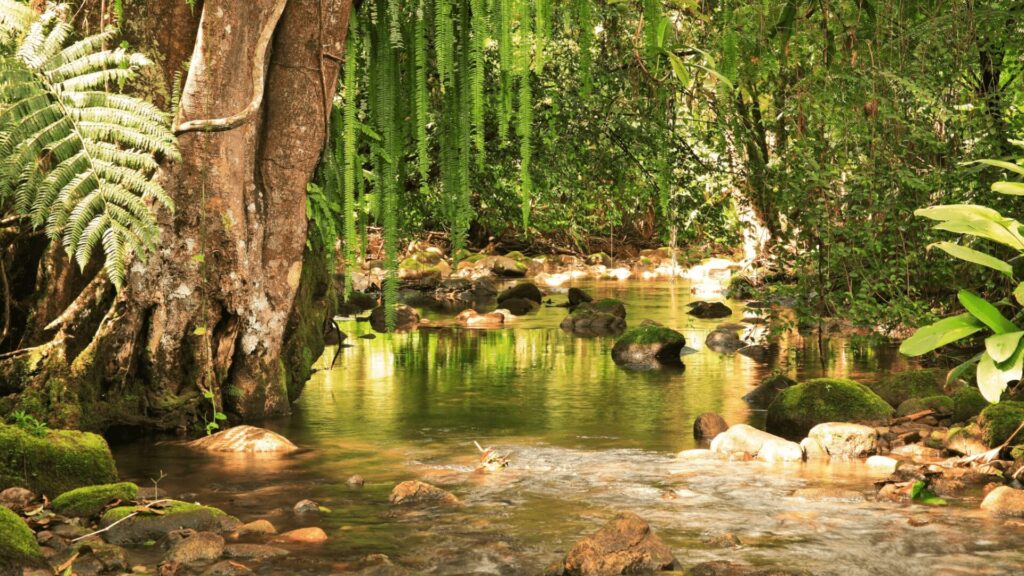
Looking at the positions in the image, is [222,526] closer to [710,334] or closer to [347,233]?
[347,233]

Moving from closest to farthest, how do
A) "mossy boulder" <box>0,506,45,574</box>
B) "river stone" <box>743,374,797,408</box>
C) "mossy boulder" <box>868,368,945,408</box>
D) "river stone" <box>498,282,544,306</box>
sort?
"mossy boulder" <box>0,506,45,574</box>, "mossy boulder" <box>868,368,945,408</box>, "river stone" <box>743,374,797,408</box>, "river stone" <box>498,282,544,306</box>

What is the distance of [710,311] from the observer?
1554 centimetres

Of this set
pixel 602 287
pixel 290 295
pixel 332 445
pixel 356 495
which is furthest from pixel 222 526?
pixel 602 287

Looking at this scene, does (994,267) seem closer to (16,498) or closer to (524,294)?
(16,498)

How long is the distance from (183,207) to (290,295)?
100 centimetres

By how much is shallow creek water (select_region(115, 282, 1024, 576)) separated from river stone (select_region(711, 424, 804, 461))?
5.2 inches

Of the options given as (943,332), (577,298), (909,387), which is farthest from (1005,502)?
(577,298)

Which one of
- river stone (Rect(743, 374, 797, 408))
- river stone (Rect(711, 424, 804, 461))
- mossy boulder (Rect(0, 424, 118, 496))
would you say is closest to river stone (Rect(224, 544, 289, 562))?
mossy boulder (Rect(0, 424, 118, 496))

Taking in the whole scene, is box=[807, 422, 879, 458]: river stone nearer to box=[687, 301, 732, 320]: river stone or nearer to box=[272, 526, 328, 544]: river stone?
box=[272, 526, 328, 544]: river stone

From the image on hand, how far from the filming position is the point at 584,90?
641cm

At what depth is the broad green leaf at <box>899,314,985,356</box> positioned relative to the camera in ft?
11.4

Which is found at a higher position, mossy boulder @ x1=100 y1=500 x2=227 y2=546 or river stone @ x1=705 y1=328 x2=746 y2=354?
river stone @ x1=705 y1=328 x2=746 y2=354

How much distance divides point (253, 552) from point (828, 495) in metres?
2.86

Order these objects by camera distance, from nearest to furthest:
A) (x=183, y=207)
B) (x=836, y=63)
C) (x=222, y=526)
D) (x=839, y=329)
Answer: (x=222, y=526), (x=183, y=207), (x=836, y=63), (x=839, y=329)
